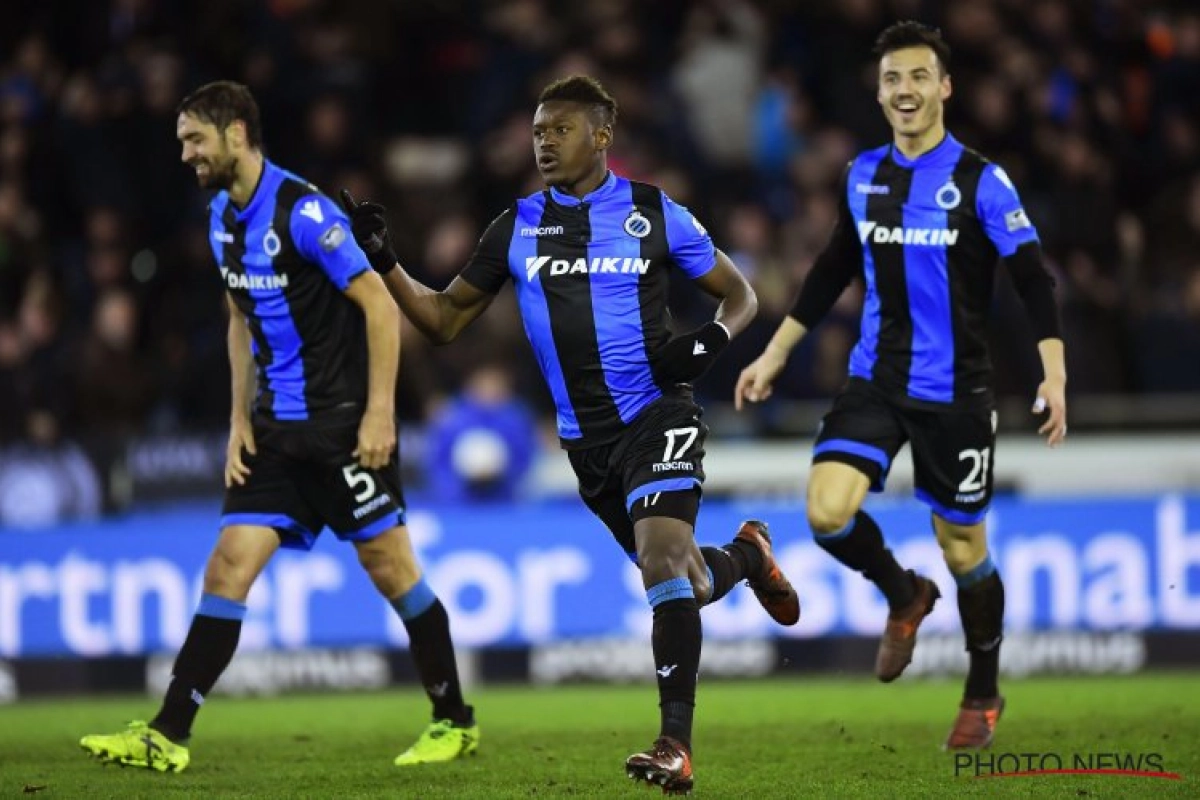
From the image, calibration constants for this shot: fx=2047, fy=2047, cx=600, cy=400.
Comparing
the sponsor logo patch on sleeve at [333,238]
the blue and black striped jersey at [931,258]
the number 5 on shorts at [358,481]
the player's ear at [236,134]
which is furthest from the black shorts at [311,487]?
the blue and black striped jersey at [931,258]

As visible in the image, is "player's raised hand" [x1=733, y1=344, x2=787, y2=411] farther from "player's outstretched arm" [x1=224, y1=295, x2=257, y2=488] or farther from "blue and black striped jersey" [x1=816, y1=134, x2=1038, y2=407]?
"player's outstretched arm" [x1=224, y1=295, x2=257, y2=488]

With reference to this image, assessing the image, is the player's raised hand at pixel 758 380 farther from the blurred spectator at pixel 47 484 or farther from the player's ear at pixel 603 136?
the blurred spectator at pixel 47 484

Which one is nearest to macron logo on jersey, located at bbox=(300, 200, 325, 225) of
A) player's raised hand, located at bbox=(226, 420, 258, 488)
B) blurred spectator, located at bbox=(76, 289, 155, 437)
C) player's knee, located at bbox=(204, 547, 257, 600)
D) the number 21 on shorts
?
player's raised hand, located at bbox=(226, 420, 258, 488)

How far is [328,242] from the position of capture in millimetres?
7719

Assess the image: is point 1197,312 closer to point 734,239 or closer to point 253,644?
point 734,239

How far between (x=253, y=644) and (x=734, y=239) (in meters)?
4.42

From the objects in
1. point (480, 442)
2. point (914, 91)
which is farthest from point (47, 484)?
point (914, 91)

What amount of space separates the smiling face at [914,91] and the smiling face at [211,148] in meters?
2.49

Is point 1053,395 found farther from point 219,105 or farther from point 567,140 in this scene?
point 219,105

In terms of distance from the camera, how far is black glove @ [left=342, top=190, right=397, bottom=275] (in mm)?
6898

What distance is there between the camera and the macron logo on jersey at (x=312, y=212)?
7.76 m

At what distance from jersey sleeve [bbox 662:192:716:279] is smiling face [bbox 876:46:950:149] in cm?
104

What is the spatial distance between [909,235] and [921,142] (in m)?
0.38

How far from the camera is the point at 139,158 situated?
14734 millimetres
